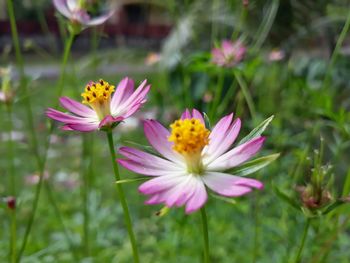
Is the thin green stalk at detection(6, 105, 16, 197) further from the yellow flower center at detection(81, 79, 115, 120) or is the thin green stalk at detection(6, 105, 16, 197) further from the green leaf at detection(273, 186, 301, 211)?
the green leaf at detection(273, 186, 301, 211)

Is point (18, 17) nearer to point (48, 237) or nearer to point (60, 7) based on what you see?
point (48, 237)

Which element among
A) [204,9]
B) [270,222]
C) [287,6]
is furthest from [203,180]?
[204,9]

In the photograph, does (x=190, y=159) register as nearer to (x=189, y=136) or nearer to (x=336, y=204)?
(x=189, y=136)

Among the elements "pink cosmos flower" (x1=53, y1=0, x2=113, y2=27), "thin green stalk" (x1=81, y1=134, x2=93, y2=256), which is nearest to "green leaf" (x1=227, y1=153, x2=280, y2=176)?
"pink cosmos flower" (x1=53, y1=0, x2=113, y2=27)

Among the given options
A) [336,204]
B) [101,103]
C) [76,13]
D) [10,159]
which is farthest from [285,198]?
[10,159]

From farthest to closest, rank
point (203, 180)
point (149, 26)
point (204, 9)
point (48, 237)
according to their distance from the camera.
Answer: point (149, 26), point (204, 9), point (48, 237), point (203, 180)

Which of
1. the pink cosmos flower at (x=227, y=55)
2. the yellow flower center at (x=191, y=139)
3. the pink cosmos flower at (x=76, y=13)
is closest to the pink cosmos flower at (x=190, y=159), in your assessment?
the yellow flower center at (x=191, y=139)

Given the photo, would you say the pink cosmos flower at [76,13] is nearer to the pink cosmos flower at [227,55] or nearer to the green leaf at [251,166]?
the pink cosmos flower at [227,55]
